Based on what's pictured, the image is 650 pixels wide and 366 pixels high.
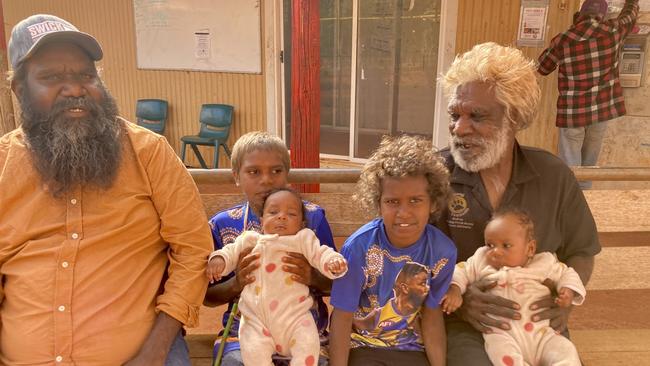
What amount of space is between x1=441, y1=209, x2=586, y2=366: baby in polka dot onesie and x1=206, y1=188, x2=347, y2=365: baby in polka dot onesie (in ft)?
1.85

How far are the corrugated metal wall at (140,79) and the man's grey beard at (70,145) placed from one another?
5.88m

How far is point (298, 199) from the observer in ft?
7.00

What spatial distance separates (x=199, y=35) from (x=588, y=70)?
18.0ft

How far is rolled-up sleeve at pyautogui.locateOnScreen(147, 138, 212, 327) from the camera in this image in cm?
204

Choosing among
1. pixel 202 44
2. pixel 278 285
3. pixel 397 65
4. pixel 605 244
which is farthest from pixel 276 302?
pixel 202 44

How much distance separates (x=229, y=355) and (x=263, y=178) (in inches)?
30.6

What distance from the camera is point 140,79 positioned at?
8.43 metres

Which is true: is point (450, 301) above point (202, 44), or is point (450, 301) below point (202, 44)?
below

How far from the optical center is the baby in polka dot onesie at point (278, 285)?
1958 millimetres

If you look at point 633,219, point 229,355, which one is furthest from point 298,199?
point 633,219

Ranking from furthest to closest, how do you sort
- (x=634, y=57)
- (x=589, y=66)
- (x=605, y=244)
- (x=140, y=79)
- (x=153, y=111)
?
1. (x=140, y=79)
2. (x=153, y=111)
3. (x=634, y=57)
4. (x=589, y=66)
5. (x=605, y=244)

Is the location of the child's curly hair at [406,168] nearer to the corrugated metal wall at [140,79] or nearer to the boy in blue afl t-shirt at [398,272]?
the boy in blue afl t-shirt at [398,272]

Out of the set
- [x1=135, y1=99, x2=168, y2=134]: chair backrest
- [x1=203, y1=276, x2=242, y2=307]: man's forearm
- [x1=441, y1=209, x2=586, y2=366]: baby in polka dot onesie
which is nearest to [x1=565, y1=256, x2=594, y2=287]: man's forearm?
[x1=441, y1=209, x2=586, y2=366]: baby in polka dot onesie

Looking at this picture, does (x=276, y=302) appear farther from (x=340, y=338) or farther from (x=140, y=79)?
(x=140, y=79)
